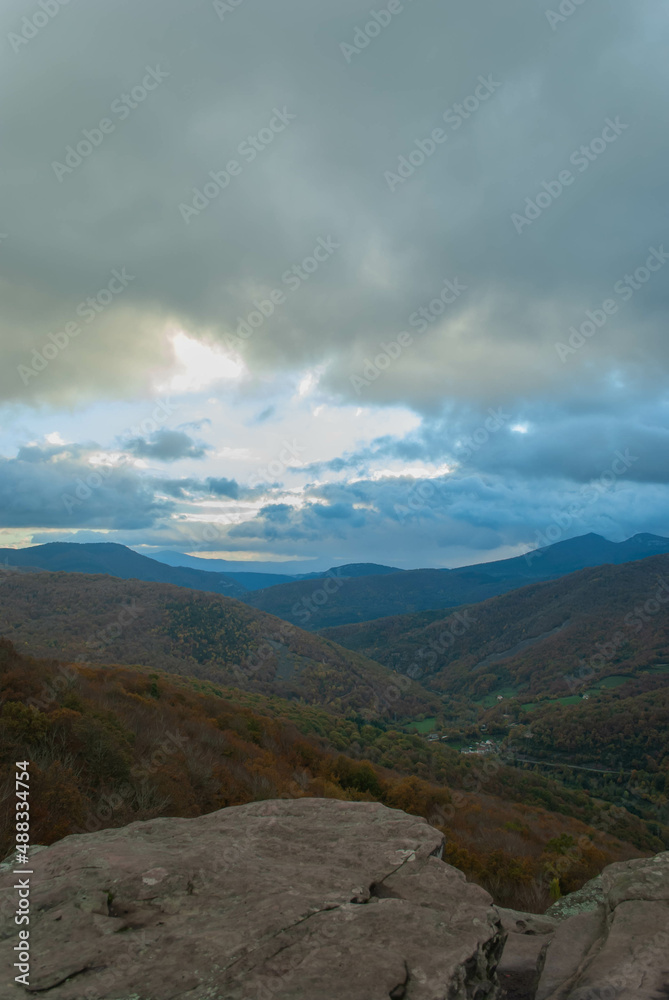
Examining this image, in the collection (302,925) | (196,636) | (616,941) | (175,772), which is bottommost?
(196,636)

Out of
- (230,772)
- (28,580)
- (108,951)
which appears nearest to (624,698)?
(230,772)

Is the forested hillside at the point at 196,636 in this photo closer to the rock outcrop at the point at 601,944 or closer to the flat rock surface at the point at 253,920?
the flat rock surface at the point at 253,920

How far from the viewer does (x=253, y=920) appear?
5035 mm

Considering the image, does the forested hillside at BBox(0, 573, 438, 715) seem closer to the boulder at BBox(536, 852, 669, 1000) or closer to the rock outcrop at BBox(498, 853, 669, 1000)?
the rock outcrop at BBox(498, 853, 669, 1000)

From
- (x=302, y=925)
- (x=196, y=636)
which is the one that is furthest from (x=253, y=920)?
(x=196, y=636)

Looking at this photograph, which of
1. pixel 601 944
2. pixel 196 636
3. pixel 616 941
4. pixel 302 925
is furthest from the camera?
pixel 196 636

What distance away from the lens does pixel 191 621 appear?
148 meters

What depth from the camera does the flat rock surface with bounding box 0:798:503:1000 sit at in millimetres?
Result: 4184

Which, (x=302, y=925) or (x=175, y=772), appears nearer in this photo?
(x=302, y=925)

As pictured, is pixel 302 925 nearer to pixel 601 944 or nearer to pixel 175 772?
pixel 601 944

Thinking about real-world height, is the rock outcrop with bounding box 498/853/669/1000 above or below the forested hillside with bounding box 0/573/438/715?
above

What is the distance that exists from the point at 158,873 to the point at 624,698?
16927 centimetres

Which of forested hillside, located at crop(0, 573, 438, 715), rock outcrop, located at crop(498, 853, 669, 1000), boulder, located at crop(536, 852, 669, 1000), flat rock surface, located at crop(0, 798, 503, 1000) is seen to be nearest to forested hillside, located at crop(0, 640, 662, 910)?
flat rock surface, located at crop(0, 798, 503, 1000)

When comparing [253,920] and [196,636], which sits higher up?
[253,920]
